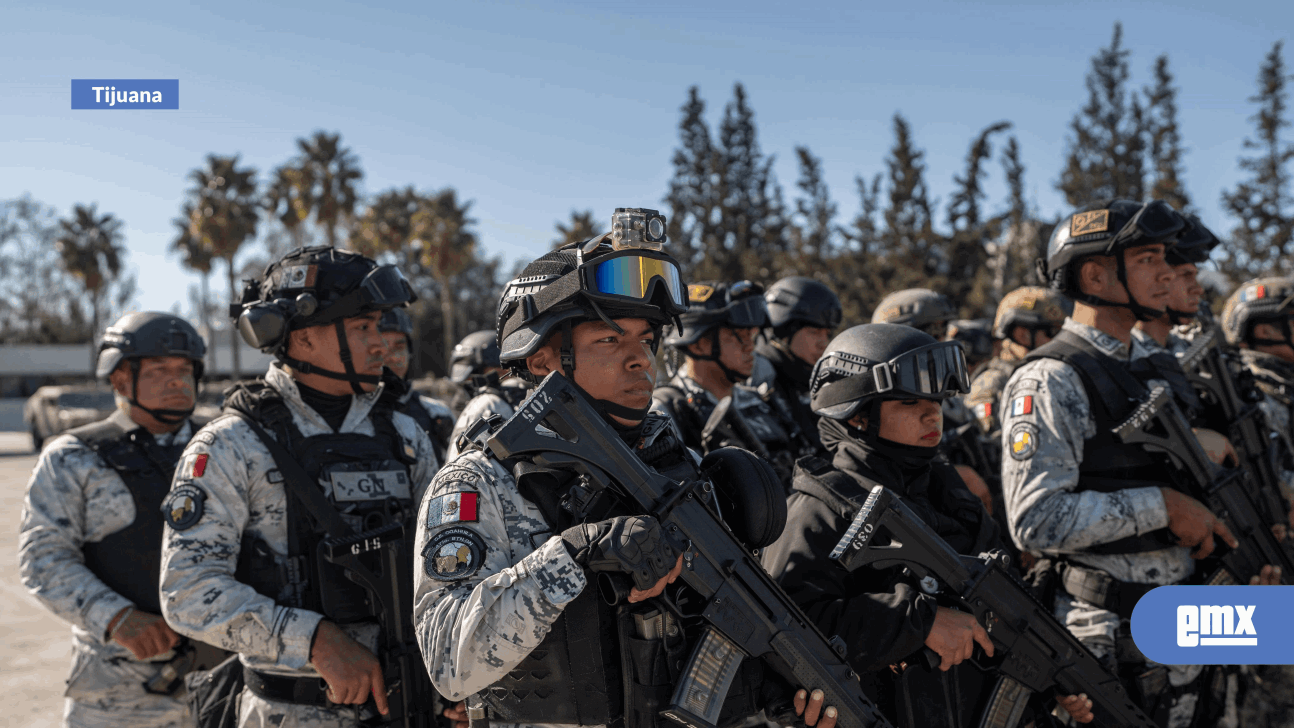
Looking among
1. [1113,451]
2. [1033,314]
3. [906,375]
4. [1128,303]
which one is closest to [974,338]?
[1033,314]

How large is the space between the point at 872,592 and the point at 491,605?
154 cm

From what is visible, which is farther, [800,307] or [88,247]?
[88,247]

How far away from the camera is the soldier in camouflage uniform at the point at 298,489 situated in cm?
271

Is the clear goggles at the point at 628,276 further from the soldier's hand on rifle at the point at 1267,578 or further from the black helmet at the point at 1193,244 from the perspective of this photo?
the soldier's hand on rifle at the point at 1267,578

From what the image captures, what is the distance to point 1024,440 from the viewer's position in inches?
142

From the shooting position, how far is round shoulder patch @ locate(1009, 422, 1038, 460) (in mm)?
3590

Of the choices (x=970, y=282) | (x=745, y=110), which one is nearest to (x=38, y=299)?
(x=745, y=110)

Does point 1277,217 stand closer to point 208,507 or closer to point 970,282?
point 970,282

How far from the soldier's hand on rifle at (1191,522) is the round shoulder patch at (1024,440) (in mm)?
579

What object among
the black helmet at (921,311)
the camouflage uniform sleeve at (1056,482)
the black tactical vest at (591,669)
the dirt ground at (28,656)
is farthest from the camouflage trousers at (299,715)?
the black helmet at (921,311)

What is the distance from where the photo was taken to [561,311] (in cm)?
220

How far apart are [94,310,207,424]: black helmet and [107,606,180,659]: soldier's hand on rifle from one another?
3.75 ft

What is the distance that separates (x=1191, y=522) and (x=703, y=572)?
2602 millimetres

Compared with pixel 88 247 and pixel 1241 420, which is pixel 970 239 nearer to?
pixel 1241 420
